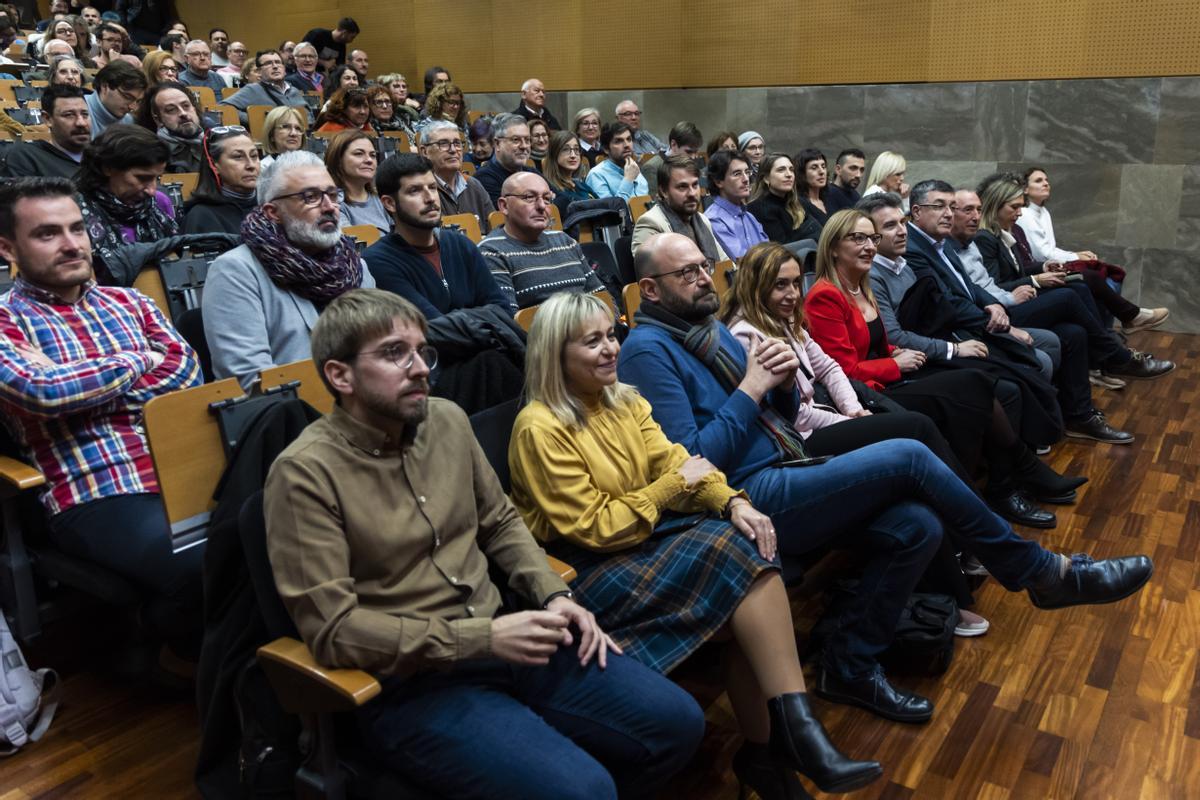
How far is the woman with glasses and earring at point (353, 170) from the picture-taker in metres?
3.39

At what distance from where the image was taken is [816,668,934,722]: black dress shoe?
6.40ft

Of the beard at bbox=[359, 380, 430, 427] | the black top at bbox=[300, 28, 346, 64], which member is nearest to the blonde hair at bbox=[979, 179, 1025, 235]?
the beard at bbox=[359, 380, 430, 427]

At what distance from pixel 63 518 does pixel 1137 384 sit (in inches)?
168

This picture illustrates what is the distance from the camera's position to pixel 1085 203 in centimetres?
581

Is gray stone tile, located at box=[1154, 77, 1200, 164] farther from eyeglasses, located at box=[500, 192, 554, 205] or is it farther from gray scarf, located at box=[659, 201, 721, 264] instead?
eyeglasses, located at box=[500, 192, 554, 205]

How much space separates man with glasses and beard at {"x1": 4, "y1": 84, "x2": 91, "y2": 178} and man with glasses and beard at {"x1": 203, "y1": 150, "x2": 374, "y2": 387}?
6.26 ft

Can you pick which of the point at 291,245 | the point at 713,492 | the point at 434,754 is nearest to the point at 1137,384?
the point at 713,492

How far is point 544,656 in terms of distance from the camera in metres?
1.36

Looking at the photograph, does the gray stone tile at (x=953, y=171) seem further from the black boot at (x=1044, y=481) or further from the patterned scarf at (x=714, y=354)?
the patterned scarf at (x=714, y=354)

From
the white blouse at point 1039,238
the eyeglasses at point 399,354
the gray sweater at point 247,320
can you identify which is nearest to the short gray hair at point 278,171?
the gray sweater at point 247,320

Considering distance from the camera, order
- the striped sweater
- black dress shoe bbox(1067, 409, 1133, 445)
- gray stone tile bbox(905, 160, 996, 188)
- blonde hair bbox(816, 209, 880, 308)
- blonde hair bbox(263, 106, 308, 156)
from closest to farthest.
A: blonde hair bbox(816, 209, 880, 308), the striped sweater, black dress shoe bbox(1067, 409, 1133, 445), blonde hair bbox(263, 106, 308, 156), gray stone tile bbox(905, 160, 996, 188)

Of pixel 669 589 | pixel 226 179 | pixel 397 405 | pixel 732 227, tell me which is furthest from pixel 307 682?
pixel 732 227

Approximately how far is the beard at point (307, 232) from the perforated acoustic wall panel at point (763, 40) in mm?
5147

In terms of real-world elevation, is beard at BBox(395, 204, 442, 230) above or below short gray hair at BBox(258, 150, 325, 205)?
below
